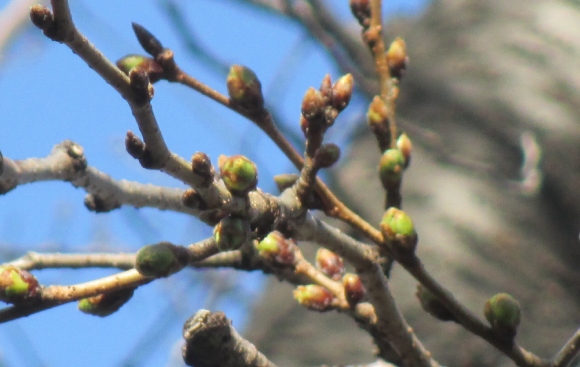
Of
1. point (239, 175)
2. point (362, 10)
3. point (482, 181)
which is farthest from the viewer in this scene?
point (482, 181)

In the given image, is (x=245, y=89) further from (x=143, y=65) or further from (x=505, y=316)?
(x=505, y=316)

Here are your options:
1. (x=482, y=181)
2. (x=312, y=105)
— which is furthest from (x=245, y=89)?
(x=482, y=181)

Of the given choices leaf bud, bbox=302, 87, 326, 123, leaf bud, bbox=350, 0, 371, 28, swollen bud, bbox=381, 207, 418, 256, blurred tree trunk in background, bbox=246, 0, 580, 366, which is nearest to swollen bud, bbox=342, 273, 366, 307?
swollen bud, bbox=381, 207, 418, 256

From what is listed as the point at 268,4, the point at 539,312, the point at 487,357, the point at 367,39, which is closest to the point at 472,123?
the point at 539,312

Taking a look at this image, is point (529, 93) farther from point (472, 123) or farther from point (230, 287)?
point (230, 287)

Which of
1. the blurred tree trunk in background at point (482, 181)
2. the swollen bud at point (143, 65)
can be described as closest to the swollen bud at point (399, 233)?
the swollen bud at point (143, 65)

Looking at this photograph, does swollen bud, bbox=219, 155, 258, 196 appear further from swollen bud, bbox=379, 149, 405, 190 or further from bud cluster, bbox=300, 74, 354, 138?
swollen bud, bbox=379, 149, 405, 190
